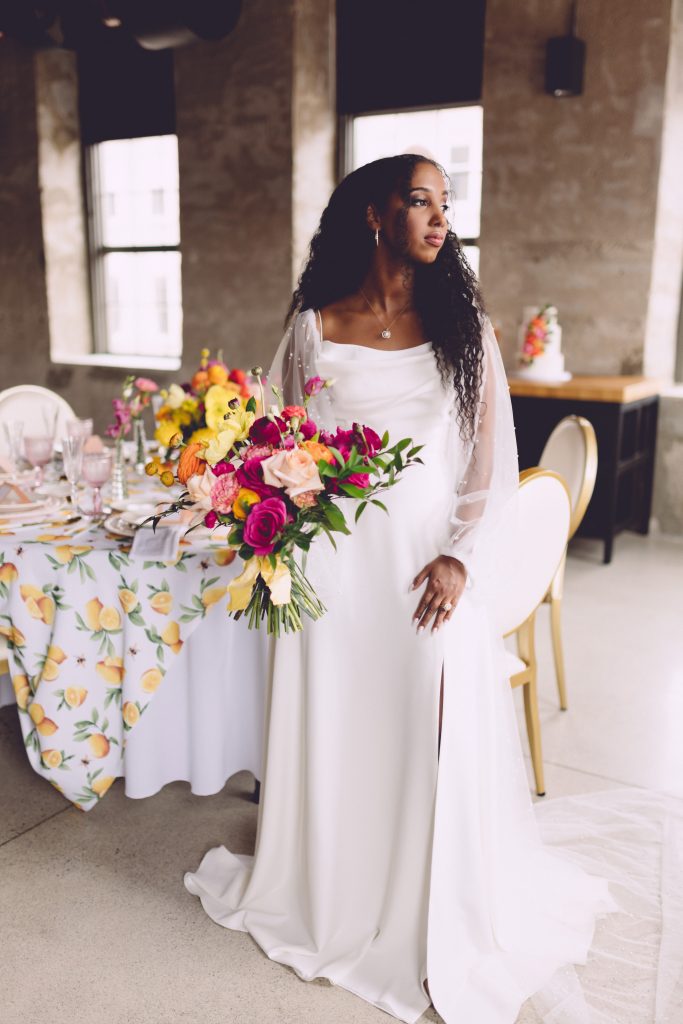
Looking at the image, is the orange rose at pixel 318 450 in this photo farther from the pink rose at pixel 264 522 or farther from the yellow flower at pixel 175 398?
the yellow flower at pixel 175 398

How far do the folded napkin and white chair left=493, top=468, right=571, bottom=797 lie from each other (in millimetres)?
775

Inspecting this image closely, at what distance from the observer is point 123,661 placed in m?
2.18

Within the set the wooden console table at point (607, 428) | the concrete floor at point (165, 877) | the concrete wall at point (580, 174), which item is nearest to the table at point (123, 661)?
the concrete floor at point (165, 877)

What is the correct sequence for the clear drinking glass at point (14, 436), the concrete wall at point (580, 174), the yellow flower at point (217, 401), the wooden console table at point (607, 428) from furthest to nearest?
1. the concrete wall at point (580, 174)
2. the wooden console table at point (607, 428)
3. the clear drinking glass at point (14, 436)
4. the yellow flower at point (217, 401)

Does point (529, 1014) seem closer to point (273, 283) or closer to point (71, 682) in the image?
point (71, 682)

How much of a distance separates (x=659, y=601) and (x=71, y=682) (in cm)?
293

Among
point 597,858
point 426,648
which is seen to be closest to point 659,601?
point 597,858

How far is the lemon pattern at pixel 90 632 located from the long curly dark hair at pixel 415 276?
684 millimetres

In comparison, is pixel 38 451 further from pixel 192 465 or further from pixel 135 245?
pixel 135 245

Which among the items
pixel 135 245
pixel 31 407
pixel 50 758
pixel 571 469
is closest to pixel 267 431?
pixel 50 758

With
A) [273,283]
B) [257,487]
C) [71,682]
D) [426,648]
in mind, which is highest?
[273,283]

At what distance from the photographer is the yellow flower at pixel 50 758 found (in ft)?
7.27

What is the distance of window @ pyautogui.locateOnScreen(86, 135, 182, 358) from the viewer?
686cm

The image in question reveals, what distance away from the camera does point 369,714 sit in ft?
5.92
